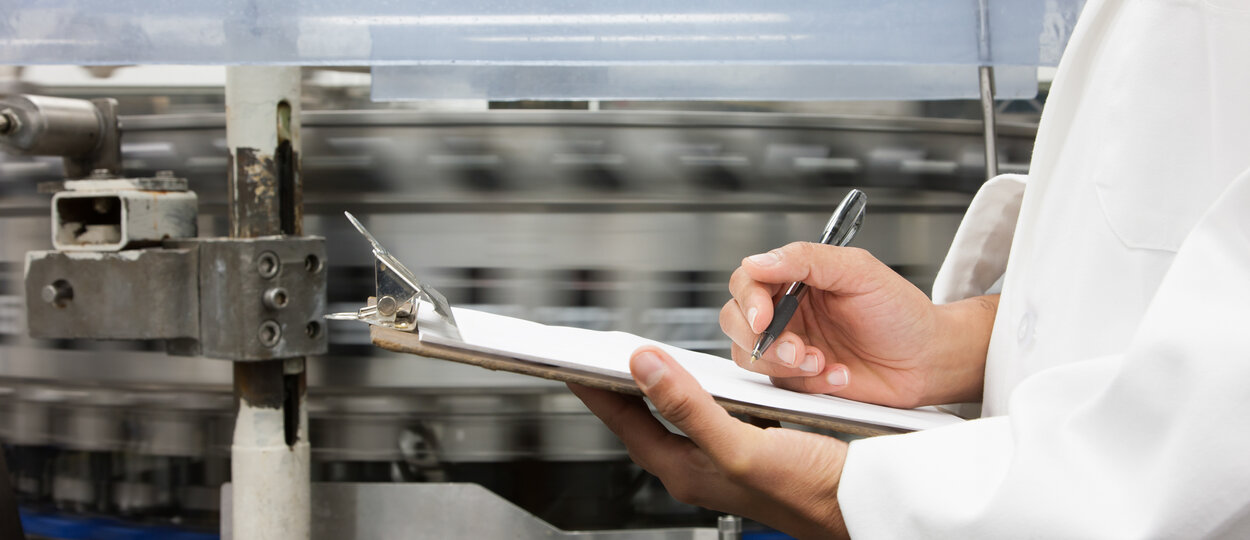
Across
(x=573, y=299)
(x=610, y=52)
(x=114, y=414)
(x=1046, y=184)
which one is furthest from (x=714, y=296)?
(x=114, y=414)

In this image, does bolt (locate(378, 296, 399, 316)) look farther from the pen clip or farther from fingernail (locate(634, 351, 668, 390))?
the pen clip

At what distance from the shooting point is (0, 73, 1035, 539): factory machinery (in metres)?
0.85

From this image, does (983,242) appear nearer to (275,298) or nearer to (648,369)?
(648,369)

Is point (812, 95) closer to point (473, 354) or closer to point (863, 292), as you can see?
point (863, 292)

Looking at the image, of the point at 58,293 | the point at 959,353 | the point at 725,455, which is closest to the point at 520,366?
the point at 725,455

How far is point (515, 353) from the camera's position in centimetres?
41

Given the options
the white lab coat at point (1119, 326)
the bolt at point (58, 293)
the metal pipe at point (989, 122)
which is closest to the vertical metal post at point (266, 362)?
the bolt at point (58, 293)

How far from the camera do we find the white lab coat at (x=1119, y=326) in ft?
1.15

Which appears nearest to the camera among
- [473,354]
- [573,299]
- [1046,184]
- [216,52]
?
[473,354]

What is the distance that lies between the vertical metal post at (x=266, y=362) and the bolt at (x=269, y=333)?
49 mm

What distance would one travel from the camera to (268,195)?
757 mm

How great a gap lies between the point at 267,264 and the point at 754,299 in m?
0.45

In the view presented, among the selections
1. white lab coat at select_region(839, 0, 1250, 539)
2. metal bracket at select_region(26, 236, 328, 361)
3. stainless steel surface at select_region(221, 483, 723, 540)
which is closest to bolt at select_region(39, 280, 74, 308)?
metal bracket at select_region(26, 236, 328, 361)

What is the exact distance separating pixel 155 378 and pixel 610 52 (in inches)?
24.2
